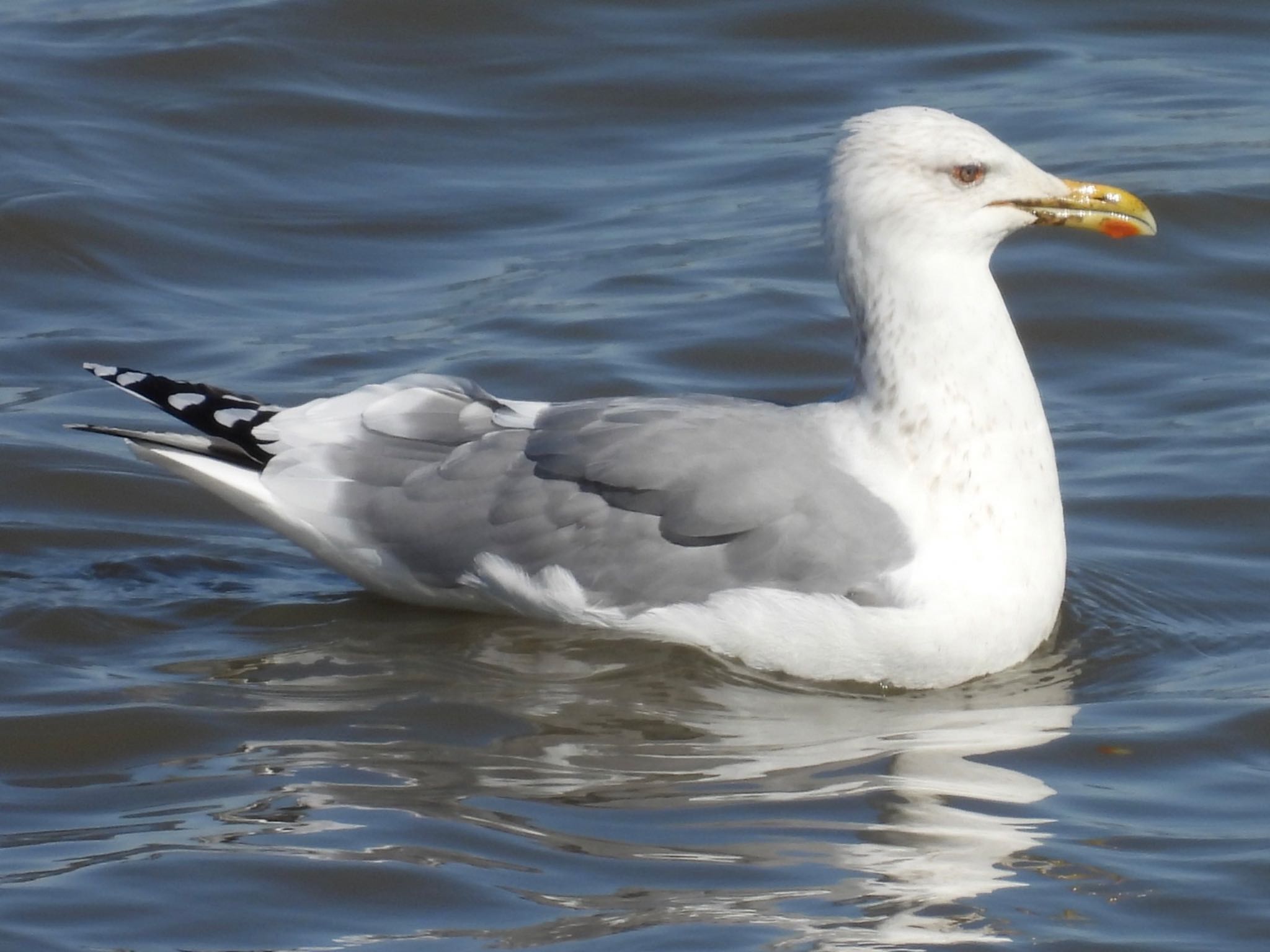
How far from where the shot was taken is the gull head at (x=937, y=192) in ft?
18.8

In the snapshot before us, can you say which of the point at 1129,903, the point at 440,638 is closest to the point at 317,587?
the point at 440,638

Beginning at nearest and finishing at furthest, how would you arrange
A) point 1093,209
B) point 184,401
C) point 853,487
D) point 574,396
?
point 853,487, point 1093,209, point 184,401, point 574,396

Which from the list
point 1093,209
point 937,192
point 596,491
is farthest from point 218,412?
point 1093,209

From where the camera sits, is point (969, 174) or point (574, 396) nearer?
point (969, 174)

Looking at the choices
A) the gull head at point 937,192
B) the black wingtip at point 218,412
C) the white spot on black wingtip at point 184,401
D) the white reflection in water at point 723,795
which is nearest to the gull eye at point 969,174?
the gull head at point 937,192

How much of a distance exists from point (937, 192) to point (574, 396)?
8.04ft

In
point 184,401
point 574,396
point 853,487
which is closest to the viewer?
point 853,487

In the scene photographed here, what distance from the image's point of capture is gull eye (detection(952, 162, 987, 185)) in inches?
226

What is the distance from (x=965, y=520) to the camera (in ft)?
18.6

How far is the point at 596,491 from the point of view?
585 cm

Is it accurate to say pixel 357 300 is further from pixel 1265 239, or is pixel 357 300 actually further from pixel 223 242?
pixel 1265 239

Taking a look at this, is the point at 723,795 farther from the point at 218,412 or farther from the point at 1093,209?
the point at 218,412

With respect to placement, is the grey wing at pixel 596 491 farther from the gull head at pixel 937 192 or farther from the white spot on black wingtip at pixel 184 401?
the gull head at pixel 937 192

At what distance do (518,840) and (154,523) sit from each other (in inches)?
110
